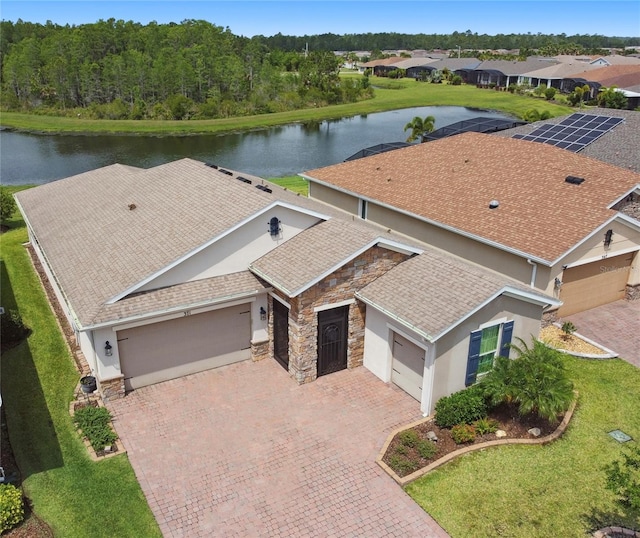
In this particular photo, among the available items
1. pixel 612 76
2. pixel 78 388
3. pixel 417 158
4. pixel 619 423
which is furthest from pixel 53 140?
pixel 612 76

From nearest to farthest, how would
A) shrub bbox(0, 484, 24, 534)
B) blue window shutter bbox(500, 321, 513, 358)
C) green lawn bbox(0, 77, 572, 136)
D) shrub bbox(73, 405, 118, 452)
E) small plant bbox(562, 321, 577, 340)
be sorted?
1. shrub bbox(0, 484, 24, 534)
2. shrub bbox(73, 405, 118, 452)
3. blue window shutter bbox(500, 321, 513, 358)
4. small plant bbox(562, 321, 577, 340)
5. green lawn bbox(0, 77, 572, 136)

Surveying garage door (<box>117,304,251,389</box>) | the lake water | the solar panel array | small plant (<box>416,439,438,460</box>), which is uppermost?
the solar panel array

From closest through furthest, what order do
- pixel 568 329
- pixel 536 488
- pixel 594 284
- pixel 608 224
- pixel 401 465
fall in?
pixel 536 488, pixel 401 465, pixel 568 329, pixel 608 224, pixel 594 284

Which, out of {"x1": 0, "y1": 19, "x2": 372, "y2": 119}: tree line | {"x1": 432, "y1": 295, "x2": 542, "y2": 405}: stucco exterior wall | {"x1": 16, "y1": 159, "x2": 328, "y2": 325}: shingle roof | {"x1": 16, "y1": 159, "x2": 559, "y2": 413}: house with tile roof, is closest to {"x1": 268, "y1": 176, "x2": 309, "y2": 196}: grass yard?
{"x1": 16, "y1": 159, "x2": 328, "y2": 325}: shingle roof

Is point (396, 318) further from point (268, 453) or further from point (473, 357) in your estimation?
point (268, 453)

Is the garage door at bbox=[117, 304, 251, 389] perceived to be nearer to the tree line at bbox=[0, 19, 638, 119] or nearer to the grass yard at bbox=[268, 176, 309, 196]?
the grass yard at bbox=[268, 176, 309, 196]

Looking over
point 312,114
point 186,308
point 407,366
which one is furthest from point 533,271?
point 312,114

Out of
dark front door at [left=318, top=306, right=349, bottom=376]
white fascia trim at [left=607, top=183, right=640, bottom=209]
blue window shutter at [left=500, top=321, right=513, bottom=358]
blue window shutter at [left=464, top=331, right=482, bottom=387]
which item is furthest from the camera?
white fascia trim at [left=607, top=183, right=640, bottom=209]
